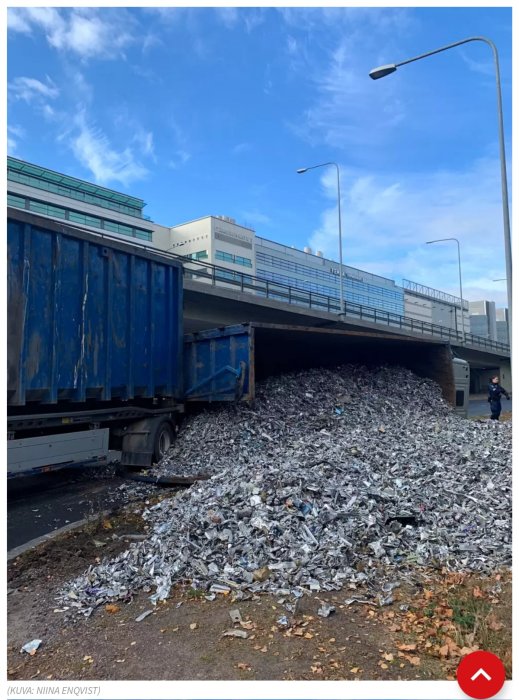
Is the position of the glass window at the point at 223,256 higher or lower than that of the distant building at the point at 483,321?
higher

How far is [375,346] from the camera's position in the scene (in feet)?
39.7

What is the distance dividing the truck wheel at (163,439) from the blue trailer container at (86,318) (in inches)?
21.3

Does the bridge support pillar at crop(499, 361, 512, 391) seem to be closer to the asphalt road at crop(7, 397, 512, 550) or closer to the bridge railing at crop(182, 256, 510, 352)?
the bridge railing at crop(182, 256, 510, 352)

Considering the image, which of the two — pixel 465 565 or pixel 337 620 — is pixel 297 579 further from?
pixel 465 565

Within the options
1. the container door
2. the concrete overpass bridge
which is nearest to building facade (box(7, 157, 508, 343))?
the concrete overpass bridge

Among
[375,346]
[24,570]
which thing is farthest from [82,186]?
[24,570]

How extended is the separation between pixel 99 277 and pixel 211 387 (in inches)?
106

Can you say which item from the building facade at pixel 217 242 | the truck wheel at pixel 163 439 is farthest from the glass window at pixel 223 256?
the truck wheel at pixel 163 439

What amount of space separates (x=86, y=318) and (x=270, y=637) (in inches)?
210

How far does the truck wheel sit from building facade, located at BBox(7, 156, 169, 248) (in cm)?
2749

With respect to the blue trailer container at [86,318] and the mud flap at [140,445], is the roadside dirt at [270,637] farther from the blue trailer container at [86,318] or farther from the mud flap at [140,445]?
the mud flap at [140,445]

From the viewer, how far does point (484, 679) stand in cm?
203

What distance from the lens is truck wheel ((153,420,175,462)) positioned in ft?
27.1

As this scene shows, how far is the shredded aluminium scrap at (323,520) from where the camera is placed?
3719 mm
